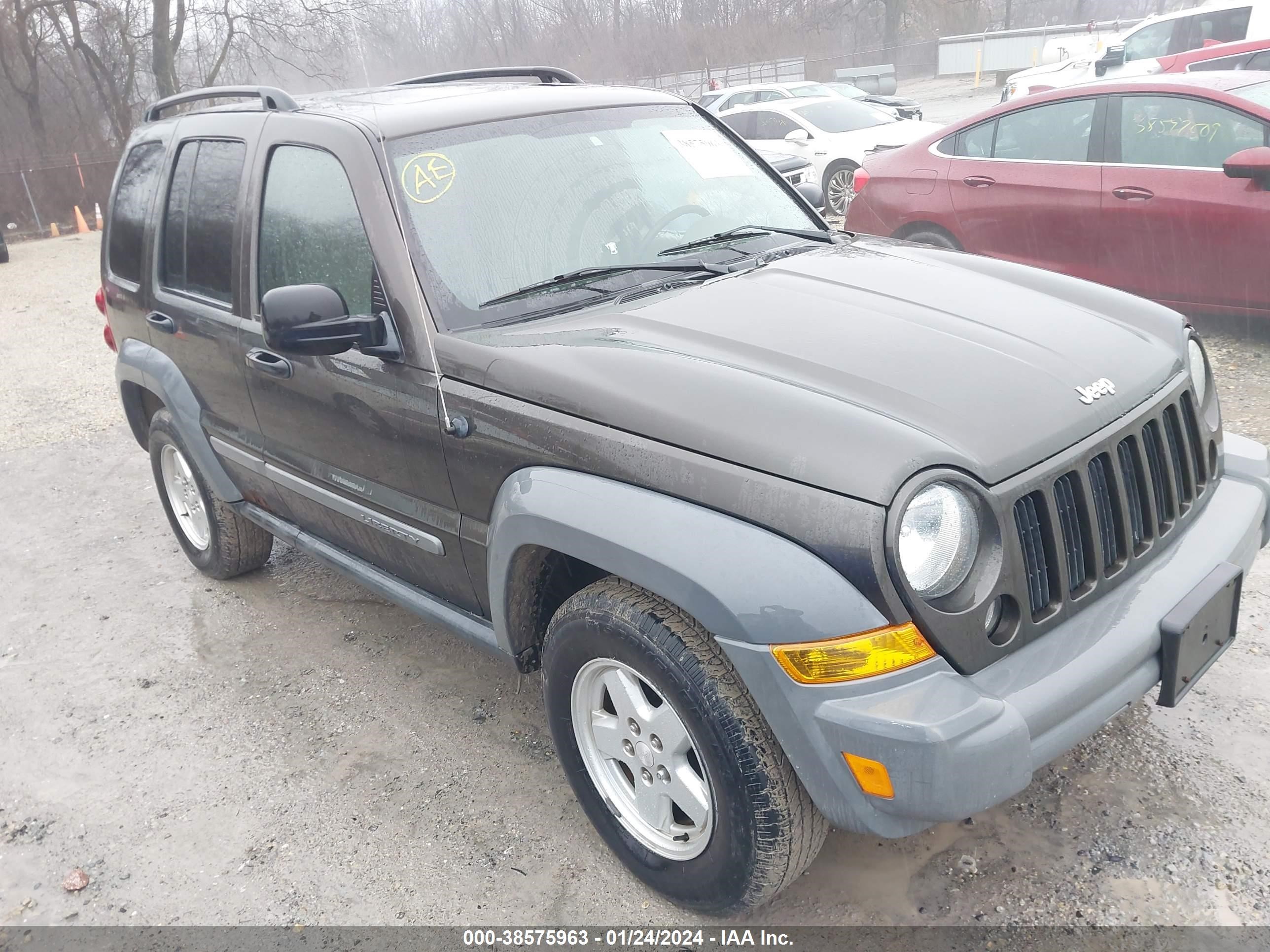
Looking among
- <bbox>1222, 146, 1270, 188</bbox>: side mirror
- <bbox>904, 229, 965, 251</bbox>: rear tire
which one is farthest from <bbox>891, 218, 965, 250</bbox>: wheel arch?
<bbox>1222, 146, 1270, 188</bbox>: side mirror

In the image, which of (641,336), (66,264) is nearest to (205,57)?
(66,264)

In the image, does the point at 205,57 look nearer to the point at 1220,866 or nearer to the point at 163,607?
the point at 163,607

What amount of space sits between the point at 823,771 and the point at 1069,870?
3.21 feet

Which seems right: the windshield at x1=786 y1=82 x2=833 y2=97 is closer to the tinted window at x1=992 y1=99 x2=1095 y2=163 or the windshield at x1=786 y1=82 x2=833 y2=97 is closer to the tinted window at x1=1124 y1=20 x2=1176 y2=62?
the tinted window at x1=1124 y1=20 x2=1176 y2=62

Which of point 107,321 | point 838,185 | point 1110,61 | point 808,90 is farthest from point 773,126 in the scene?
point 107,321

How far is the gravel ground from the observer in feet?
8.45

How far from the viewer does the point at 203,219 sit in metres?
3.79

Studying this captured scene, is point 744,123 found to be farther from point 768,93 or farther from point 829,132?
point 768,93

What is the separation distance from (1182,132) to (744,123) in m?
9.25

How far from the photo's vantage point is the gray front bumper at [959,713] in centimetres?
192

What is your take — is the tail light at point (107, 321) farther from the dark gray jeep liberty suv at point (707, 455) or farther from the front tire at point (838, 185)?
the front tire at point (838, 185)

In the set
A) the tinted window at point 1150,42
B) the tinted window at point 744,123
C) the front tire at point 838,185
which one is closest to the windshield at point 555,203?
the front tire at point 838,185

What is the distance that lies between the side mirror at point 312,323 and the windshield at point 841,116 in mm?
11789

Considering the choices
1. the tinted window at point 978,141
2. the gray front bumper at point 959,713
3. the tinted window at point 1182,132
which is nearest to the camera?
the gray front bumper at point 959,713
